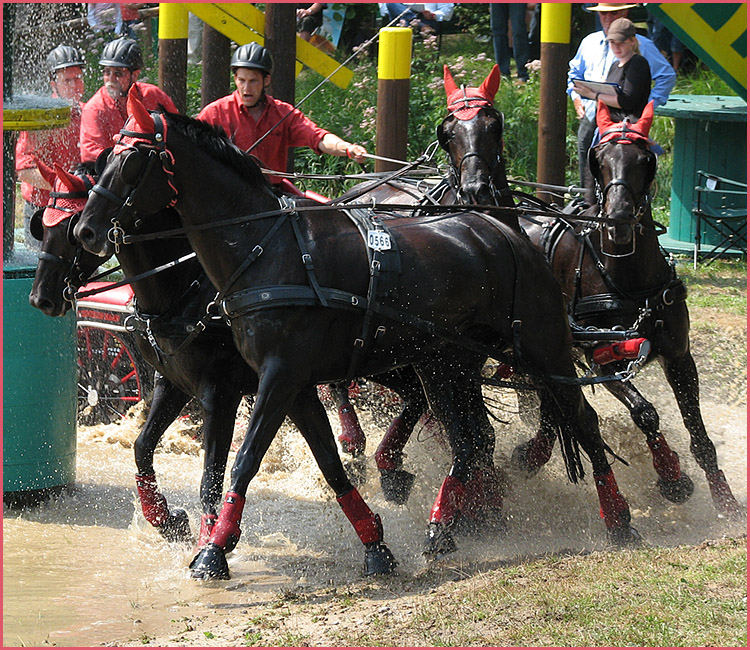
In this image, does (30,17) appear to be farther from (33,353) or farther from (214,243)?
(214,243)

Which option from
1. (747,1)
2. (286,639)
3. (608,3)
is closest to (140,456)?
(286,639)

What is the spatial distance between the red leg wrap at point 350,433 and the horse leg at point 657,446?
1.63m

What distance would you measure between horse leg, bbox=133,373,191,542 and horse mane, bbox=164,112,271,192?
4.15ft

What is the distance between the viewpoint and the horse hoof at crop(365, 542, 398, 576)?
5.39 meters

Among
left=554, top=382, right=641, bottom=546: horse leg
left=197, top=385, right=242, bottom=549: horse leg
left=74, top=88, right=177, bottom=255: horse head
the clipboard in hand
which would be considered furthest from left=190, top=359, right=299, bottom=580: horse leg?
the clipboard in hand

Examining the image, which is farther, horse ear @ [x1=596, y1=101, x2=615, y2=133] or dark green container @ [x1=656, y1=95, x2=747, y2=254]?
dark green container @ [x1=656, y1=95, x2=747, y2=254]

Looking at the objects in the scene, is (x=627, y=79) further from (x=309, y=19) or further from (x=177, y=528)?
(x=309, y=19)

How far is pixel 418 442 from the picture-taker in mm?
7117

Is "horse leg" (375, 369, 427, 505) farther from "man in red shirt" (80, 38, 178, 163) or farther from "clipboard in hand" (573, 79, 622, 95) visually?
"clipboard in hand" (573, 79, 622, 95)

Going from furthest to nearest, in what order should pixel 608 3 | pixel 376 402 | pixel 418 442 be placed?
1. pixel 608 3
2. pixel 376 402
3. pixel 418 442

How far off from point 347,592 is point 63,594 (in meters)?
1.27

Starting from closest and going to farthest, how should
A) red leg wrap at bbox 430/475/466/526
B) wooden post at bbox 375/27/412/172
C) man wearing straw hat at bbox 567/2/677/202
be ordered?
1. red leg wrap at bbox 430/475/466/526
2. man wearing straw hat at bbox 567/2/677/202
3. wooden post at bbox 375/27/412/172

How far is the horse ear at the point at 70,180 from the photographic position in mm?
5484

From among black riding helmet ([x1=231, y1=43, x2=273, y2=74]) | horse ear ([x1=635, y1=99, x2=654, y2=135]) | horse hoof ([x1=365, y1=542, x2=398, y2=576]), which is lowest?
horse hoof ([x1=365, y1=542, x2=398, y2=576])
